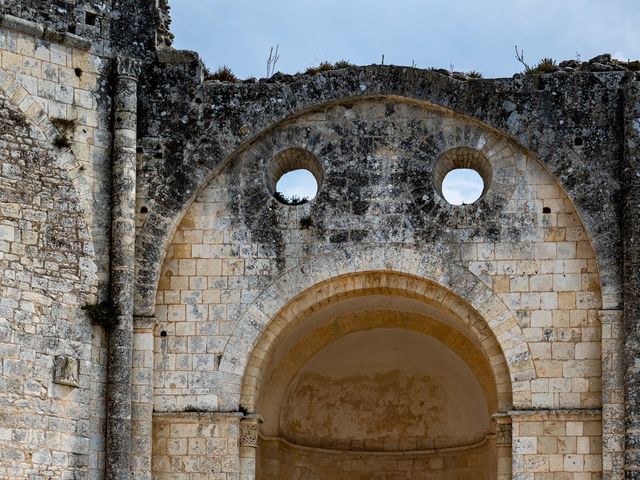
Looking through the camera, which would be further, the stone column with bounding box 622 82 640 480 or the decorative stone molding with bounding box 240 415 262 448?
the decorative stone molding with bounding box 240 415 262 448

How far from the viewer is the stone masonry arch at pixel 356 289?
60.0 feet

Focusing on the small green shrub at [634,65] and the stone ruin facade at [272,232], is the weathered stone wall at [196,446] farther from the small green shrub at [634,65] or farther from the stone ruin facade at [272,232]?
the small green shrub at [634,65]

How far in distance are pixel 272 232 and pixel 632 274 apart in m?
4.39

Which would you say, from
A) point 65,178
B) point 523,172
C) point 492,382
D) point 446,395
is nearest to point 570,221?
point 523,172

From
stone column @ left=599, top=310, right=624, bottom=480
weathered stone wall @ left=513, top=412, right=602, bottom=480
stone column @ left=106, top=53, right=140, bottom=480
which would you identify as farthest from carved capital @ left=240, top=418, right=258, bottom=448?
stone column @ left=599, top=310, right=624, bottom=480

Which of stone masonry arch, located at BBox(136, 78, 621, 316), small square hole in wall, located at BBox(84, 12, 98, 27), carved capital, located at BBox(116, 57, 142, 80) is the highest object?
small square hole in wall, located at BBox(84, 12, 98, 27)

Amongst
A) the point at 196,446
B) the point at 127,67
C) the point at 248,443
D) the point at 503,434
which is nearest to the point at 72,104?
the point at 127,67

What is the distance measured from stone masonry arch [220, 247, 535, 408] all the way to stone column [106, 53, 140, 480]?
1.34m

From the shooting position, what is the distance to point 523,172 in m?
18.7

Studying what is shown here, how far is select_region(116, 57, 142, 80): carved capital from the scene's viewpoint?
18.5m

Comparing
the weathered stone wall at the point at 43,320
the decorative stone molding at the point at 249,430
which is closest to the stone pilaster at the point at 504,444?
the decorative stone molding at the point at 249,430

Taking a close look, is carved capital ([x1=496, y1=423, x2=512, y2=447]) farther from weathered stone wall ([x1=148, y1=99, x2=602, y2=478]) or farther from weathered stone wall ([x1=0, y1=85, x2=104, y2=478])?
weathered stone wall ([x1=0, y1=85, x2=104, y2=478])

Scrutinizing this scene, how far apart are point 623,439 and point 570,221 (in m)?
2.76

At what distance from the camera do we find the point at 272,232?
61.5ft
